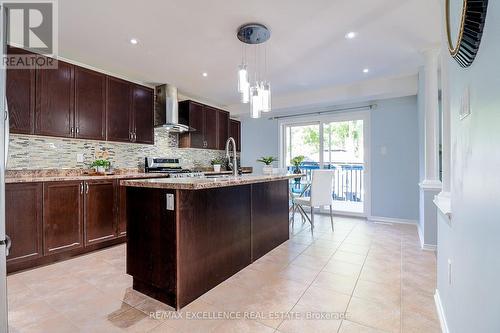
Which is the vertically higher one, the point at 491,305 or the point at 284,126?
the point at 284,126

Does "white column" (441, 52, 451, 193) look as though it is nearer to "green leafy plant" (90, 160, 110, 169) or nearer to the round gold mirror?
the round gold mirror

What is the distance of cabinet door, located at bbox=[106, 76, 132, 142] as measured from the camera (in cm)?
345

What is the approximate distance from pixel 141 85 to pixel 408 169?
15.5 feet

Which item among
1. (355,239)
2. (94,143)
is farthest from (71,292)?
(355,239)

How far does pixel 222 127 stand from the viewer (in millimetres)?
5609

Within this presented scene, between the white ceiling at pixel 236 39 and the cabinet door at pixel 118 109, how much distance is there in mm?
252

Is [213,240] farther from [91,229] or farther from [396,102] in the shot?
[396,102]

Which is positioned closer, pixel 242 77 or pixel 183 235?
pixel 183 235

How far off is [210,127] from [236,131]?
1089 millimetres

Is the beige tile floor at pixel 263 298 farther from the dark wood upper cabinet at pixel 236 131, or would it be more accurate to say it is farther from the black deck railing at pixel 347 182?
the dark wood upper cabinet at pixel 236 131

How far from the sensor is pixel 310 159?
542 centimetres

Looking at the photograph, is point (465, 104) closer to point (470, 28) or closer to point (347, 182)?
point (470, 28)

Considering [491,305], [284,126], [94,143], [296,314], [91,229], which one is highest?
[284,126]

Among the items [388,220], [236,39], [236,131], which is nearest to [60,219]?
[236,39]
